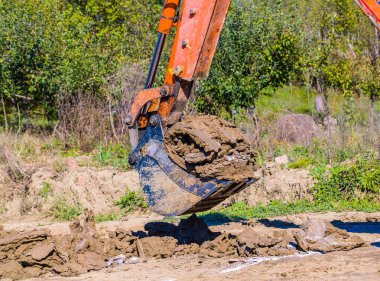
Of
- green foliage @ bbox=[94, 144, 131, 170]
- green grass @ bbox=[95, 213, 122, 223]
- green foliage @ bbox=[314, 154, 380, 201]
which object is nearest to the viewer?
green grass @ bbox=[95, 213, 122, 223]

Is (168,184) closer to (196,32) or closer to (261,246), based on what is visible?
(261,246)

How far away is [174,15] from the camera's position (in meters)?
9.01

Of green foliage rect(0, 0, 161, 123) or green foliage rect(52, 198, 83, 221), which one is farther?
green foliage rect(0, 0, 161, 123)

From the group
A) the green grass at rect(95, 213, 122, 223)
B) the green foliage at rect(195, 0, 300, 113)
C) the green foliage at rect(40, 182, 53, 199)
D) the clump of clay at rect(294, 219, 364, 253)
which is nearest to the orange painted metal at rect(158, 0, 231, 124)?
the clump of clay at rect(294, 219, 364, 253)

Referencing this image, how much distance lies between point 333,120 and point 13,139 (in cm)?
725

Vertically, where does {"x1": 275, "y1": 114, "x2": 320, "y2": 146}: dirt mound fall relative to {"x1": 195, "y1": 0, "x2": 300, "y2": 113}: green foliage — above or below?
below

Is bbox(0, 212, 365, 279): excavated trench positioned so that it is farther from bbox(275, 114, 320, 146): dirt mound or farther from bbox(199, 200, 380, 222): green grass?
bbox(275, 114, 320, 146): dirt mound

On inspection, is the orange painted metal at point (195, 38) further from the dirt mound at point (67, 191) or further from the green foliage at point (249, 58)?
the green foliage at point (249, 58)

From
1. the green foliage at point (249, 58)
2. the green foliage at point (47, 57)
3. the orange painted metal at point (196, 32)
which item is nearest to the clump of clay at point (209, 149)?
the orange painted metal at point (196, 32)

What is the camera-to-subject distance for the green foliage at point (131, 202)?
43.8 feet

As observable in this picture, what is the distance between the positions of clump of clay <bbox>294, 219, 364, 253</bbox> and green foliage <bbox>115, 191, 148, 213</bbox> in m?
4.79

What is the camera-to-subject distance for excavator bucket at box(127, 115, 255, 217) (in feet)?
27.7

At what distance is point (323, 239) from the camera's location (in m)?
8.96

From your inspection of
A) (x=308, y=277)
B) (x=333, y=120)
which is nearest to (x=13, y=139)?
(x=333, y=120)
